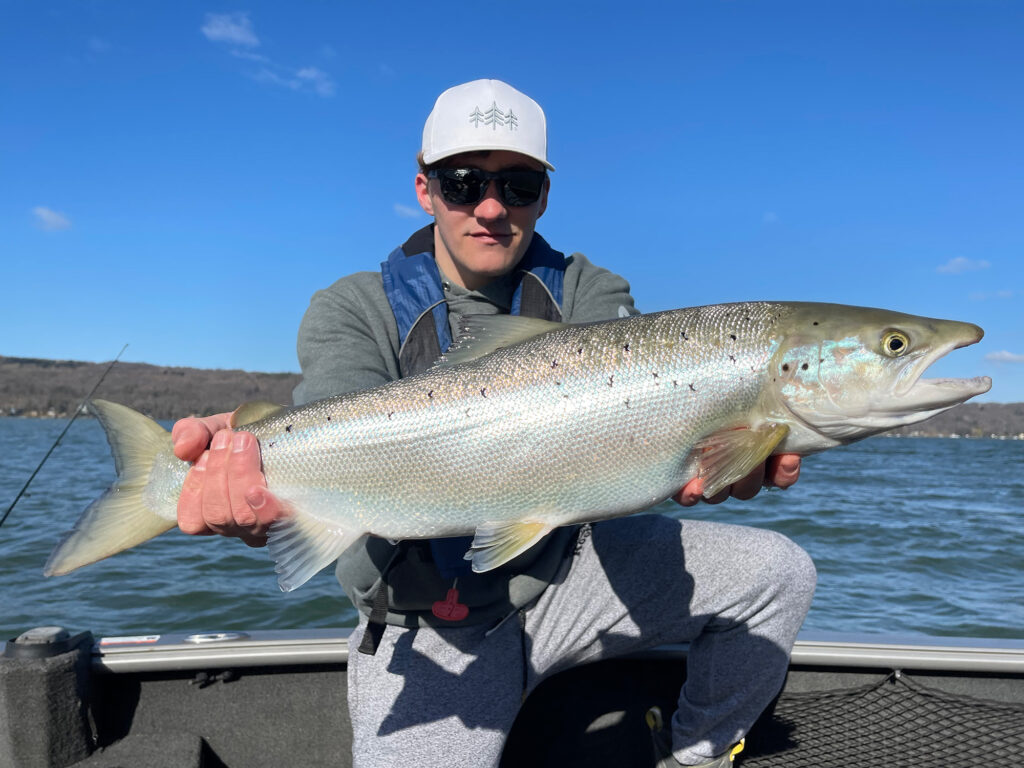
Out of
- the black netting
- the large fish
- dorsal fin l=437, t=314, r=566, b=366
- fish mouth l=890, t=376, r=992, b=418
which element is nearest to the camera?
fish mouth l=890, t=376, r=992, b=418

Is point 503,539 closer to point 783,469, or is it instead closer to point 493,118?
point 783,469

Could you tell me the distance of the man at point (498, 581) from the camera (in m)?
3.12

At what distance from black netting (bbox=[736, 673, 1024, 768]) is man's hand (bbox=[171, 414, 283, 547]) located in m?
2.72

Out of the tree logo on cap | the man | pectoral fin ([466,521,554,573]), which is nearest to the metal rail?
the man

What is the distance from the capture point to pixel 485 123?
330cm

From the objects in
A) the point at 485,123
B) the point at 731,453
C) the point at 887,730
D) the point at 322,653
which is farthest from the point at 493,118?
the point at 887,730

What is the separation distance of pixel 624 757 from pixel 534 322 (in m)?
2.56

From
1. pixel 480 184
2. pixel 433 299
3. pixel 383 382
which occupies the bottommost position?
pixel 383 382

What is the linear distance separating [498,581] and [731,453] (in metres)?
1.23

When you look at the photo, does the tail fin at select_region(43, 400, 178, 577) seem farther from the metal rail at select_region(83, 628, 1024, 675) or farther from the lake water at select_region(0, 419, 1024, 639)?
the lake water at select_region(0, 419, 1024, 639)

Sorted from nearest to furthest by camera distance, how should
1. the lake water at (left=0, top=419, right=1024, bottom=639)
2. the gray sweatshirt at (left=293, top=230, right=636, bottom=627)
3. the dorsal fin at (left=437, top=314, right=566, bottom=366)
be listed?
the dorsal fin at (left=437, top=314, right=566, bottom=366) → the gray sweatshirt at (left=293, top=230, right=636, bottom=627) → the lake water at (left=0, top=419, right=1024, bottom=639)

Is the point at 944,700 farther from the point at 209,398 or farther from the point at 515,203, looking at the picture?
the point at 209,398

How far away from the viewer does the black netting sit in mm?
3607

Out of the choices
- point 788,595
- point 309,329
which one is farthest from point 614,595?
point 309,329
